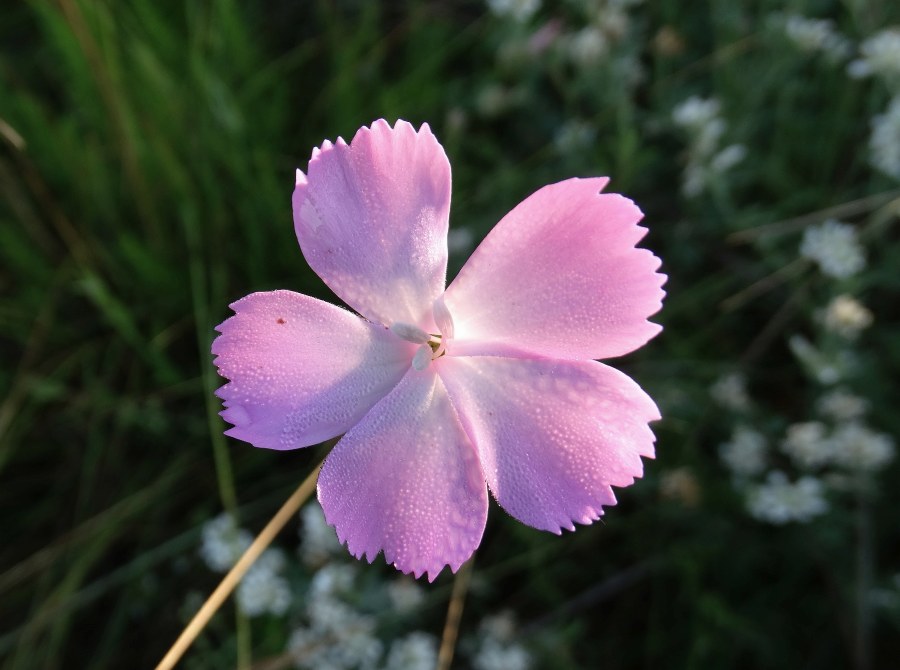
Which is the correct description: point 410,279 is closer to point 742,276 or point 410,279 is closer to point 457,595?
point 457,595

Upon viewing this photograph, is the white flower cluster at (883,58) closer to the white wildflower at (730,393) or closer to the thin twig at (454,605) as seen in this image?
the white wildflower at (730,393)

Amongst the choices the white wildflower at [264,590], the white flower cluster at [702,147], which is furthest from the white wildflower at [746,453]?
the white wildflower at [264,590]

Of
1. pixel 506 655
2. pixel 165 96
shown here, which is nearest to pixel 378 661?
pixel 506 655

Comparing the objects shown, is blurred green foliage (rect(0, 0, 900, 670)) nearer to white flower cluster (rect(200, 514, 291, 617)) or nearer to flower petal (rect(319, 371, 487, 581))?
white flower cluster (rect(200, 514, 291, 617))

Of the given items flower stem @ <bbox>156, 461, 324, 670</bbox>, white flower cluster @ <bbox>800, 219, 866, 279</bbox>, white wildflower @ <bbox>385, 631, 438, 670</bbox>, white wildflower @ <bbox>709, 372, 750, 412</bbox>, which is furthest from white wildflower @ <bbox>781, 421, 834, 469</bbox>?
flower stem @ <bbox>156, 461, 324, 670</bbox>

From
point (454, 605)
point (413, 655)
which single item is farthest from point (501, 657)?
point (454, 605)
